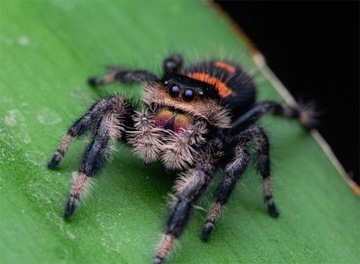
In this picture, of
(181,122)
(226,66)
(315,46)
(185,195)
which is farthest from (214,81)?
(315,46)

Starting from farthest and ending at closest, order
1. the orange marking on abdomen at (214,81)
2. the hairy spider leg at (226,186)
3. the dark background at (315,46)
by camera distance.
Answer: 1. the dark background at (315,46)
2. the orange marking on abdomen at (214,81)
3. the hairy spider leg at (226,186)

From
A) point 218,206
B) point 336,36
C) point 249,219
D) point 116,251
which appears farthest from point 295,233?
point 336,36

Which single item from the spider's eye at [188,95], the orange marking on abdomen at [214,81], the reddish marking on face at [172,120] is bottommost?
the reddish marking on face at [172,120]

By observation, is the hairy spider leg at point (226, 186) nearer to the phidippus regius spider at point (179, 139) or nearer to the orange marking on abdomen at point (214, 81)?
the phidippus regius spider at point (179, 139)

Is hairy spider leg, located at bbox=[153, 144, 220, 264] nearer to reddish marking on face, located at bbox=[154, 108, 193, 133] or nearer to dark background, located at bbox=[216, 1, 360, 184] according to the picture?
reddish marking on face, located at bbox=[154, 108, 193, 133]

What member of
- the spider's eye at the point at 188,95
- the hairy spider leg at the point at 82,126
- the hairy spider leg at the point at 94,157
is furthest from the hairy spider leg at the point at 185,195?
the hairy spider leg at the point at 82,126

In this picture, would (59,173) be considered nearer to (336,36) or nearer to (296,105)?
(296,105)

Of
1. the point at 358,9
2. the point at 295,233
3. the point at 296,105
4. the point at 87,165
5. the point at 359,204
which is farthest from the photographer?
the point at 358,9
